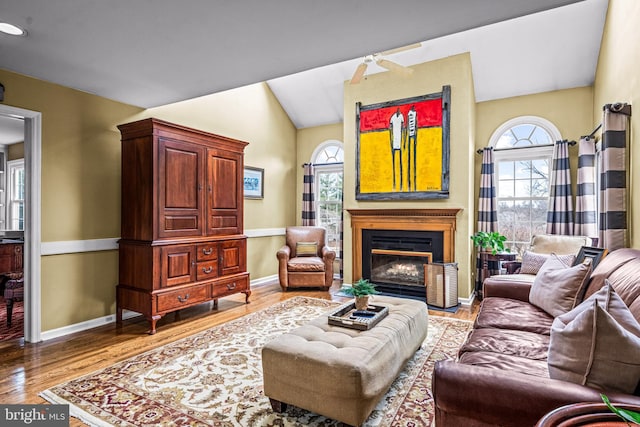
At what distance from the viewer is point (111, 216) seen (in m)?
3.81

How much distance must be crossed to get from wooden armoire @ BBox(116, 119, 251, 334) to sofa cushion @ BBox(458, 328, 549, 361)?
2840mm

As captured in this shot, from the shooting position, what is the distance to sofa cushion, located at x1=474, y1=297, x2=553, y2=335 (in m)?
2.31

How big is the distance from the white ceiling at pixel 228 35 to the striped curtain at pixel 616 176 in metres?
1.12

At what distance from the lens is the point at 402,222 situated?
4.91m

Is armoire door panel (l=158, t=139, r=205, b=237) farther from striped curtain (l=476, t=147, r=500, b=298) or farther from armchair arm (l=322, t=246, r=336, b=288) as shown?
striped curtain (l=476, t=147, r=500, b=298)

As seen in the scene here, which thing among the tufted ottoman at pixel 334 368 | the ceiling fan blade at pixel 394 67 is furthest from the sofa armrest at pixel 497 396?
the ceiling fan blade at pixel 394 67

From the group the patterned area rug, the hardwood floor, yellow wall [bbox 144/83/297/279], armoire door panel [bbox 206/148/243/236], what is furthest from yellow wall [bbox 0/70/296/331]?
the patterned area rug

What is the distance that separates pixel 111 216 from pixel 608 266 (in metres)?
4.37

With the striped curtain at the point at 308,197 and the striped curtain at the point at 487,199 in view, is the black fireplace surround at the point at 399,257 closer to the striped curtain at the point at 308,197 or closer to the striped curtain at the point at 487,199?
the striped curtain at the point at 487,199

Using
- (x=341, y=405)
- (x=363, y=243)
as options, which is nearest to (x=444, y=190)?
(x=363, y=243)

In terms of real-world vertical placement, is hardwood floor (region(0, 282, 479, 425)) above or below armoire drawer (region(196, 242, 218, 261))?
below

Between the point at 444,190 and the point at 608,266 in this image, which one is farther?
the point at 444,190

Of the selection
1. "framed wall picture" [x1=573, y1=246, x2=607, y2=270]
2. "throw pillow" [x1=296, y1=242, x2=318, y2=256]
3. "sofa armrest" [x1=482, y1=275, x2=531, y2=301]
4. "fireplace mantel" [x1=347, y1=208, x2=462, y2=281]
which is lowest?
"sofa armrest" [x1=482, y1=275, x2=531, y2=301]

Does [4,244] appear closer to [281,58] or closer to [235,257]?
[235,257]
